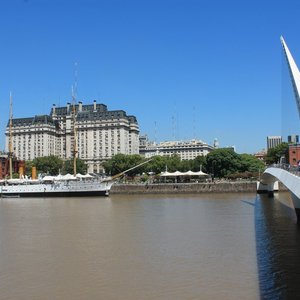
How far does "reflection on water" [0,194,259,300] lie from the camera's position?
50.0ft

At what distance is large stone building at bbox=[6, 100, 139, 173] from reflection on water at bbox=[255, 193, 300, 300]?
12516 cm

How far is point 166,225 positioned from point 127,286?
15618mm

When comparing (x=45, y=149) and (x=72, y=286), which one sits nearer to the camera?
(x=72, y=286)

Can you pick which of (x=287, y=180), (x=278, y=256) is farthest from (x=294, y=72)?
(x=278, y=256)

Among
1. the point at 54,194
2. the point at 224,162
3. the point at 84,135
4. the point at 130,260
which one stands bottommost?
the point at 130,260

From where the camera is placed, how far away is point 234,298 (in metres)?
14.2

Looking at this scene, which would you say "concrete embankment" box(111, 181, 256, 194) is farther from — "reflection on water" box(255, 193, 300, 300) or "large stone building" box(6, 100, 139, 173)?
"large stone building" box(6, 100, 139, 173)

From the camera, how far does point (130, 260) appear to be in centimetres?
1983

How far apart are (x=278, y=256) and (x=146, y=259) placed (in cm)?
563

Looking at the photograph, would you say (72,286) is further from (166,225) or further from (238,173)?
(238,173)

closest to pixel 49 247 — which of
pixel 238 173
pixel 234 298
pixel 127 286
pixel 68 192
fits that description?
pixel 127 286

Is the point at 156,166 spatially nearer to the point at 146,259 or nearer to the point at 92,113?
the point at 92,113

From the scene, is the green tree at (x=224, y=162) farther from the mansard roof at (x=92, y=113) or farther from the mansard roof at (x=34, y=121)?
the mansard roof at (x=34, y=121)

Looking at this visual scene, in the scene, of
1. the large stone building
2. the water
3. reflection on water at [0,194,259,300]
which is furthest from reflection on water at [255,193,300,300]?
the large stone building
